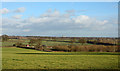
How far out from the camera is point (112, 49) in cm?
4559

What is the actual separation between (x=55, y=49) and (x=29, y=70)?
1675 inches

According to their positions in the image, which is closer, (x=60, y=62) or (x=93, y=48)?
(x=60, y=62)

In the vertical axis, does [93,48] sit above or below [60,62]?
below

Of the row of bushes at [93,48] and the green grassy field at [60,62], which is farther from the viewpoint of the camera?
the row of bushes at [93,48]

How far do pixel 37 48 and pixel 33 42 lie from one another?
8.49 metres

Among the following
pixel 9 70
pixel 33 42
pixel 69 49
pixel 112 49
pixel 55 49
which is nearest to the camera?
pixel 9 70

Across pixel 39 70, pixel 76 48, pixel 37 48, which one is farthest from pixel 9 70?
pixel 37 48

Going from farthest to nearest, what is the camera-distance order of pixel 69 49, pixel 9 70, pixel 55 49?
pixel 55 49 < pixel 69 49 < pixel 9 70

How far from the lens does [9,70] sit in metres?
9.82

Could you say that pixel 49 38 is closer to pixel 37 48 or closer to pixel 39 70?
pixel 37 48

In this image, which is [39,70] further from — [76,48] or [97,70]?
[76,48]

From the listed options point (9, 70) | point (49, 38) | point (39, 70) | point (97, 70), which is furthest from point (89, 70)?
point (49, 38)

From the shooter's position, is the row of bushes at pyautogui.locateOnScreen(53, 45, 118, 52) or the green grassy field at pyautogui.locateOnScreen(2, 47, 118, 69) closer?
the green grassy field at pyautogui.locateOnScreen(2, 47, 118, 69)

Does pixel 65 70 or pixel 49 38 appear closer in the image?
pixel 65 70
